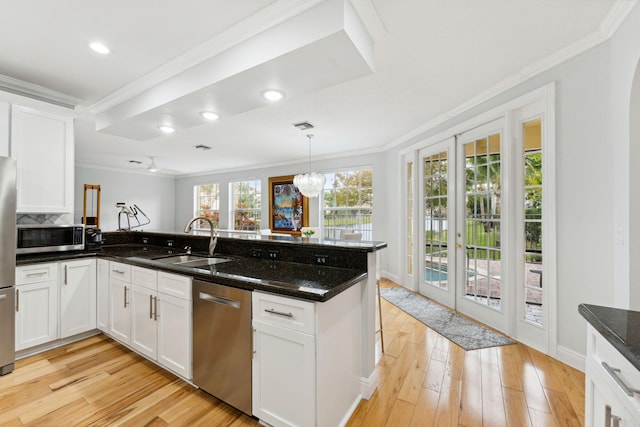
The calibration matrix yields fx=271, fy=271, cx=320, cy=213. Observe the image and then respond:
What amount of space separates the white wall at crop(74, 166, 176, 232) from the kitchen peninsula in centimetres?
605

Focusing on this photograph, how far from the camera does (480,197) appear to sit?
129 inches

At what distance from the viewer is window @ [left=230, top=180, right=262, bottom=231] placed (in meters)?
7.67

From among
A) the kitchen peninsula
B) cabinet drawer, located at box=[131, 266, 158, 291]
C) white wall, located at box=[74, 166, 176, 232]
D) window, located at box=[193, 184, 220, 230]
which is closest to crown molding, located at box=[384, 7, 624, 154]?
the kitchen peninsula

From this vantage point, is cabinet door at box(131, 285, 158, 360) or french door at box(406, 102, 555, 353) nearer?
cabinet door at box(131, 285, 158, 360)

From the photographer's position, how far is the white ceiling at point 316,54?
1.78m

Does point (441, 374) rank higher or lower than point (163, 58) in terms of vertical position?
lower

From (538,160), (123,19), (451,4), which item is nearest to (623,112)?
(538,160)

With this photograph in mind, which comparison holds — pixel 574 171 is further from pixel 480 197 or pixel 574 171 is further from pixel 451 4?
pixel 451 4

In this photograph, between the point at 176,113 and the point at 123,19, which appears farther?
the point at 176,113

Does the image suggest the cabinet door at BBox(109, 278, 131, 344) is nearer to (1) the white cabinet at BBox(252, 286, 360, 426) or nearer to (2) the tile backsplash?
(2) the tile backsplash

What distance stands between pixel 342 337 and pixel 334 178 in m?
4.86

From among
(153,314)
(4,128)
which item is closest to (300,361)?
(153,314)

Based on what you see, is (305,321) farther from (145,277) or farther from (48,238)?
(48,238)

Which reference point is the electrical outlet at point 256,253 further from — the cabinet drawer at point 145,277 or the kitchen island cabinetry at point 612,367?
the kitchen island cabinetry at point 612,367
